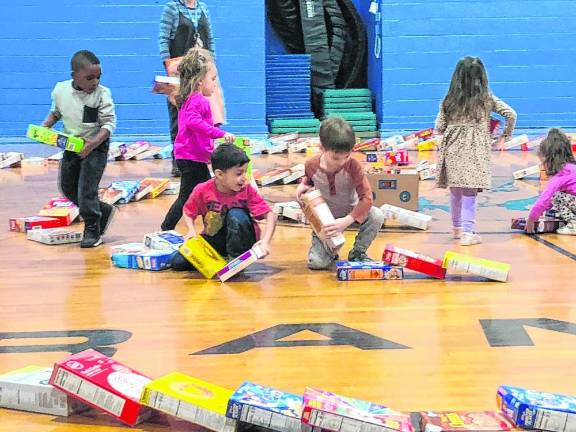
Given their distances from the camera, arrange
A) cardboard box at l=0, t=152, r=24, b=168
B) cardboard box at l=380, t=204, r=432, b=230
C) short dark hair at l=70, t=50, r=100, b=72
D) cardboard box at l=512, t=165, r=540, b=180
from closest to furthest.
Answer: short dark hair at l=70, t=50, r=100, b=72 → cardboard box at l=380, t=204, r=432, b=230 → cardboard box at l=512, t=165, r=540, b=180 → cardboard box at l=0, t=152, r=24, b=168

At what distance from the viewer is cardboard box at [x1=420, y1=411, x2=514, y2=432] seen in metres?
2.51

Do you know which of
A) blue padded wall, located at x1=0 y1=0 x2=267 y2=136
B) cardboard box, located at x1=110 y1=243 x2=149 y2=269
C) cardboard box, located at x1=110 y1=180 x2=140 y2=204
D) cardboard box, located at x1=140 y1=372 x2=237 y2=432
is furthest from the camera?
blue padded wall, located at x1=0 y1=0 x2=267 y2=136

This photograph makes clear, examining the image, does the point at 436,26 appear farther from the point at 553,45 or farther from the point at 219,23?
the point at 219,23

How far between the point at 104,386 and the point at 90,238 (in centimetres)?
293

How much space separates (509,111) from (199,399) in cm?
377

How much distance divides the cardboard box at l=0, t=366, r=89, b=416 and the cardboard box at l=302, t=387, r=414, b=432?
856 millimetres

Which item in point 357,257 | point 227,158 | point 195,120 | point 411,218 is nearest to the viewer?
point 227,158

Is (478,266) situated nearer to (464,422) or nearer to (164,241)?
(164,241)

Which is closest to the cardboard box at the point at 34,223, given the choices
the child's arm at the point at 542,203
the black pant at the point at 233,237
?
the black pant at the point at 233,237

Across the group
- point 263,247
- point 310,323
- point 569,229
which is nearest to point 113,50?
point 569,229

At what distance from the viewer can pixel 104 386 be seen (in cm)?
279

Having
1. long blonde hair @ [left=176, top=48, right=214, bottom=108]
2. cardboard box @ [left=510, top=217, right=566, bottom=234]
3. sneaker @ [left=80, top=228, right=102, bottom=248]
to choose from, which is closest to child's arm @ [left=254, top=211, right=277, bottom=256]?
long blonde hair @ [left=176, top=48, right=214, bottom=108]

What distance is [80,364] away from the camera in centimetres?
289

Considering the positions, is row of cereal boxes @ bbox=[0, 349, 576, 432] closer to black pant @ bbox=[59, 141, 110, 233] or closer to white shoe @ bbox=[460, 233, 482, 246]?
black pant @ bbox=[59, 141, 110, 233]
